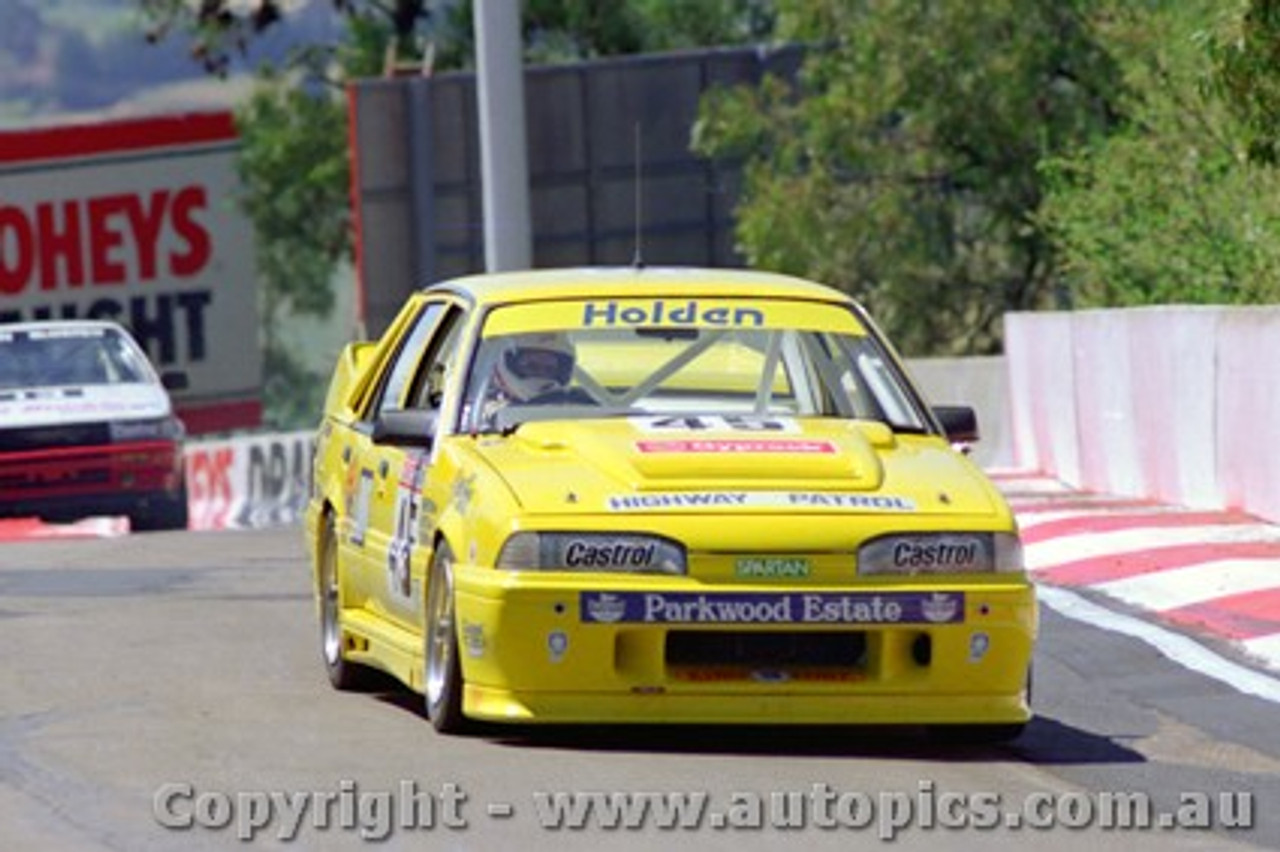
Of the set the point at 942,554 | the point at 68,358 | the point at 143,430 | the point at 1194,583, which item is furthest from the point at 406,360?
the point at 68,358

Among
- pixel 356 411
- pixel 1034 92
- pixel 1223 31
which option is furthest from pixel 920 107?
pixel 356 411

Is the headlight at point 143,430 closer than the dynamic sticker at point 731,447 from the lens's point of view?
No

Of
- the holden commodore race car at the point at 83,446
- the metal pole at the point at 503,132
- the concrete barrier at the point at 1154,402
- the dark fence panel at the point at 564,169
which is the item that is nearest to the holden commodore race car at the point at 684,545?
the concrete barrier at the point at 1154,402

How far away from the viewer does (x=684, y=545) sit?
32.5 ft

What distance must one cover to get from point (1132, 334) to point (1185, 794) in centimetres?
1112

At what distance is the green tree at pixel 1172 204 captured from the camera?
76.4ft

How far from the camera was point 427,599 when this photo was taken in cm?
1062

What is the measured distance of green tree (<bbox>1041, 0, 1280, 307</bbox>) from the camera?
23.3m

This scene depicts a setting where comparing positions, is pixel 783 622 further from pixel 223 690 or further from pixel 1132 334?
pixel 1132 334

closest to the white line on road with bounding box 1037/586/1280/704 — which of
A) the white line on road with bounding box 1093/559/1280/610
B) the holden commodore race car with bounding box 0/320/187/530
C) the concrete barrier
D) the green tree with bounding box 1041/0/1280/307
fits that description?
the white line on road with bounding box 1093/559/1280/610

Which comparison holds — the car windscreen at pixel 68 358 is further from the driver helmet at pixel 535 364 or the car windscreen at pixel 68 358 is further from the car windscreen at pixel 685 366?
the driver helmet at pixel 535 364

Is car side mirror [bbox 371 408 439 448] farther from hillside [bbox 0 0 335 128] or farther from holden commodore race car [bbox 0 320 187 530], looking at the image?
hillside [bbox 0 0 335 128]

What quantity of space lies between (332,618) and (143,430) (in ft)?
46.1

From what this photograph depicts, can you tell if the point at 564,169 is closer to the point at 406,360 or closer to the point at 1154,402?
the point at 1154,402
